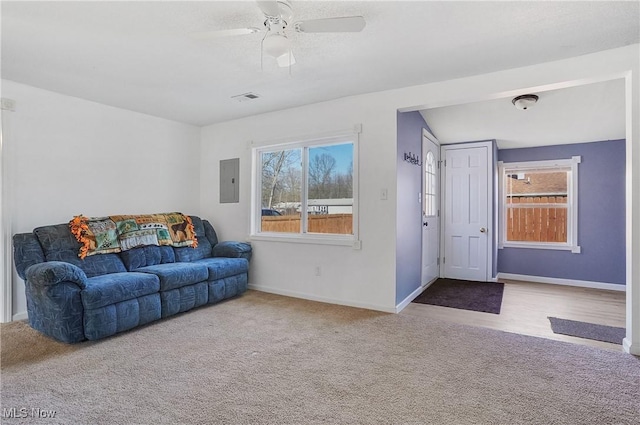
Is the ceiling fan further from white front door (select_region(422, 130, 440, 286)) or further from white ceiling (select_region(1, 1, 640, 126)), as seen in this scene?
white front door (select_region(422, 130, 440, 286))

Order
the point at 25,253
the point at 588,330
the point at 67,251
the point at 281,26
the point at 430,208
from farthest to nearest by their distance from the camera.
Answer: the point at 430,208
the point at 67,251
the point at 588,330
the point at 25,253
the point at 281,26

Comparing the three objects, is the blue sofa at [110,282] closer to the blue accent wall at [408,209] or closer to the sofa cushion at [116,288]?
the sofa cushion at [116,288]

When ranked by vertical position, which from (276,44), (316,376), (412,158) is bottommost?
(316,376)

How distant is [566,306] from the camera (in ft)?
Answer: 12.8

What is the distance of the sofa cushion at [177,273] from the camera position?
329 centimetres

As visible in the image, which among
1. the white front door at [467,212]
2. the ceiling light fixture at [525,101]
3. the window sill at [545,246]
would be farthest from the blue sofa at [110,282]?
the window sill at [545,246]

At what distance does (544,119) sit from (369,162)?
2465 mm

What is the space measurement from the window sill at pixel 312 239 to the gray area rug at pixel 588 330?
2089 mm

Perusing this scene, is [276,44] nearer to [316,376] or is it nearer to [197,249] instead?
[316,376]

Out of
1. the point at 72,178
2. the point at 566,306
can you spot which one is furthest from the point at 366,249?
the point at 72,178

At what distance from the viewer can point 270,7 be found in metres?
1.82

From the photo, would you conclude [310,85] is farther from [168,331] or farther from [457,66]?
[168,331]

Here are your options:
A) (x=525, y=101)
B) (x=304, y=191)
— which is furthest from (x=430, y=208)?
(x=304, y=191)

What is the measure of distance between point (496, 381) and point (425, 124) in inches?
135
